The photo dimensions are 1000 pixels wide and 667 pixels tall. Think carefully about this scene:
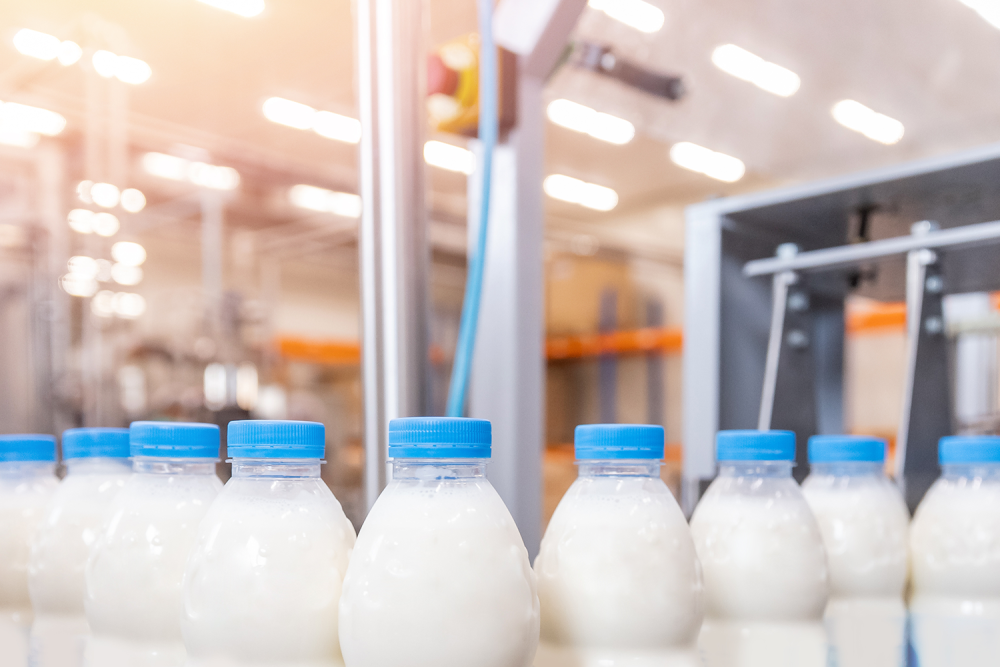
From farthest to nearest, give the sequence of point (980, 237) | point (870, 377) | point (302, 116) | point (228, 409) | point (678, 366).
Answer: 1. point (678, 366)
2. point (870, 377)
3. point (302, 116)
4. point (228, 409)
5. point (980, 237)

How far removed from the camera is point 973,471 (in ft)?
2.58

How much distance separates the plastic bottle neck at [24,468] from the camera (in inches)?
30.7

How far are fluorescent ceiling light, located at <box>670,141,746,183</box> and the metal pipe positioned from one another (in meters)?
4.23

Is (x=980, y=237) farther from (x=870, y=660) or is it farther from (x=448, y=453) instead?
(x=448, y=453)

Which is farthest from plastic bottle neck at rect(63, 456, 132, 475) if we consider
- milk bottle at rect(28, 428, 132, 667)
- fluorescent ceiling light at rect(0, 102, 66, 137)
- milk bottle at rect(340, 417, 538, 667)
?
fluorescent ceiling light at rect(0, 102, 66, 137)

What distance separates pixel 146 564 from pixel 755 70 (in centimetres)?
350

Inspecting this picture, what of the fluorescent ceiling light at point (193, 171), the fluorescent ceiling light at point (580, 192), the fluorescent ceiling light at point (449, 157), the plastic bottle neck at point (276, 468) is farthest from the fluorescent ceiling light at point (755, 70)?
the fluorescent ceiling light at point (193, 171)

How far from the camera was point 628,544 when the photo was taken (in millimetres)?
538

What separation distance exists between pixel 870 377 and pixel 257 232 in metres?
4.74

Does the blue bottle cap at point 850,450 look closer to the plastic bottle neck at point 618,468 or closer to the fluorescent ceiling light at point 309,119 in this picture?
the plastic bottle neck at point 618,468

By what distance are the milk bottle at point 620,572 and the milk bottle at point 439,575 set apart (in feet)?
0.17

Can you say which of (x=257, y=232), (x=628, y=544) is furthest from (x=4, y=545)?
(x=257, y=232)

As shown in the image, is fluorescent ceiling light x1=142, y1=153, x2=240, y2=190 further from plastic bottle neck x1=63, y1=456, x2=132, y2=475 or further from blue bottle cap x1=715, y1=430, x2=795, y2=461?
blue bottle cap x1=715, y1=430, x2=795, y2=461

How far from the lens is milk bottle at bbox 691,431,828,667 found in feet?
2.05
